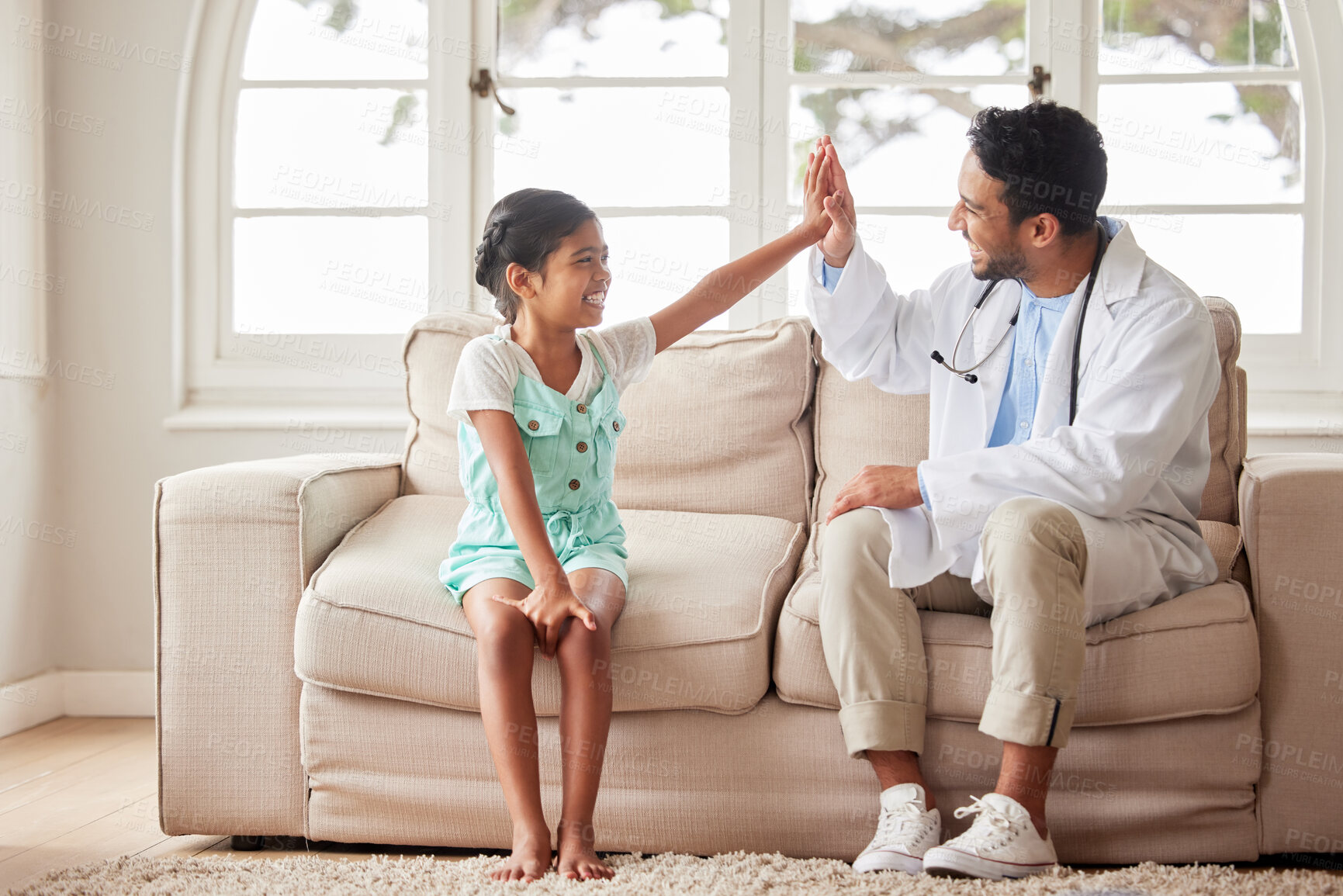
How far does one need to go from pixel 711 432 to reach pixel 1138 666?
92 cm

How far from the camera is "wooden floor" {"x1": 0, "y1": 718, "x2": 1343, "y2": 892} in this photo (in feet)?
5.65

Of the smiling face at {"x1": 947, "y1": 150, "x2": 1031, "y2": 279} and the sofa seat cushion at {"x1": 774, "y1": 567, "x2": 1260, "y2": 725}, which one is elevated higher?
the smiling face at {"x1": 947, "y1": 150, "x2": 1031, "y2": 279}

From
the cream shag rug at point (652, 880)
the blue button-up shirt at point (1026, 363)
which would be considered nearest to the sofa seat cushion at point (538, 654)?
the cream shag rug at point (652, 880)

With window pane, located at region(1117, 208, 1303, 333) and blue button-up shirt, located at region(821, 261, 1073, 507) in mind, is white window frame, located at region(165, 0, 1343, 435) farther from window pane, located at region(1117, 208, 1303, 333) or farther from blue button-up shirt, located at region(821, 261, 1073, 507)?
blue button-up shirt, located at region(821, 261, 1073, 507)

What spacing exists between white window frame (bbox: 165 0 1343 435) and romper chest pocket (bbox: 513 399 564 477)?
1.03 m

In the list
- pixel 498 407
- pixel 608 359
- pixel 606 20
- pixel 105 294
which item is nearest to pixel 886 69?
pixel 606 20

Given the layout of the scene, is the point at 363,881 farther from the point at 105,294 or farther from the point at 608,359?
the point at 105,294

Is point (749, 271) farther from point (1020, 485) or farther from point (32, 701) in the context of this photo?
point (32, 701)

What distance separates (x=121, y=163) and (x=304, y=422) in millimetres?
778

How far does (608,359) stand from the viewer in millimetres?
1824

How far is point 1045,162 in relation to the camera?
171cm

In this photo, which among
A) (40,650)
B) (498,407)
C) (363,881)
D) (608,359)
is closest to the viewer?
(363,881)

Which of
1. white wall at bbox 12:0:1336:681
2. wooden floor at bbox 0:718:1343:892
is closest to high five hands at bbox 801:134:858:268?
wooden floor at bbox 0:718:1343:892

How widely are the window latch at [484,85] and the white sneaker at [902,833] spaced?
6.35 feet
